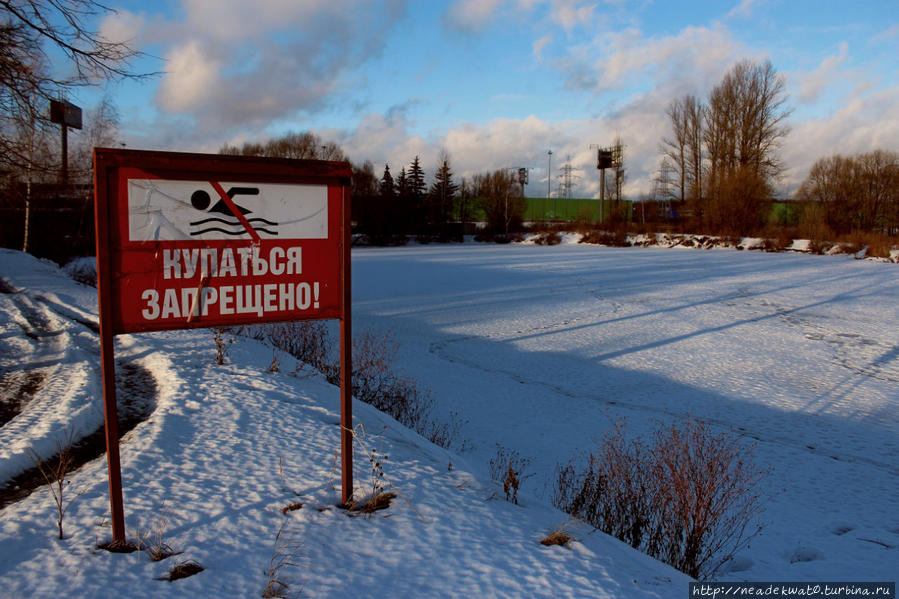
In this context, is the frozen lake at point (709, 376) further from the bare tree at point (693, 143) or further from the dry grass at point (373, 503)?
the bare tree at point (693, 143)

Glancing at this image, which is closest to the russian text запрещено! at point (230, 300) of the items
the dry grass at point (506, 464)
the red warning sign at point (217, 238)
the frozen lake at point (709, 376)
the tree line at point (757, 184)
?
the red warning sign at point (217, 238)

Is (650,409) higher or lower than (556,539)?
lower

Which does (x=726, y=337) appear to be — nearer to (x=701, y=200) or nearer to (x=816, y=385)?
(x=816, y=385)

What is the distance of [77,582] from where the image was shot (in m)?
2.65

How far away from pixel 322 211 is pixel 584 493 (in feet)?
11.2

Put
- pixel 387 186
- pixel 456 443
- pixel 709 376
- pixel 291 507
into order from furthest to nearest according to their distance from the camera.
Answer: pixel 387 186 → pixel 709 376 → pixel 456 443 → pixel 291 507

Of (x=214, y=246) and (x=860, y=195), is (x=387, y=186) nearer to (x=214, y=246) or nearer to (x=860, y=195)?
(x=860, y=195)

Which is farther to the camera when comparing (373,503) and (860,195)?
(860,195)

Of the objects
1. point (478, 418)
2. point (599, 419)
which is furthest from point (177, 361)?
point (599, 419)

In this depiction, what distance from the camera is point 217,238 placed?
3250mm

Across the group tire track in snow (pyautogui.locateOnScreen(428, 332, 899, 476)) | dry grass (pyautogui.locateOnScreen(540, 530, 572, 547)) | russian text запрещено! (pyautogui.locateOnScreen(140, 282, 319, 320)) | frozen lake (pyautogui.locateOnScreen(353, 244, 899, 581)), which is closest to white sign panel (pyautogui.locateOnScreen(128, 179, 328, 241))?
russian text запрещено! (pyautogui.locateOnScreen(140, 282, 319, 320))

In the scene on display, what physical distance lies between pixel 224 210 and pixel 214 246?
0.68ft

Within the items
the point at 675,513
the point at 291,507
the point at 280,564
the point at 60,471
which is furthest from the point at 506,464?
the point at 60,471

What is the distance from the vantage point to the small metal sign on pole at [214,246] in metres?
2.98
